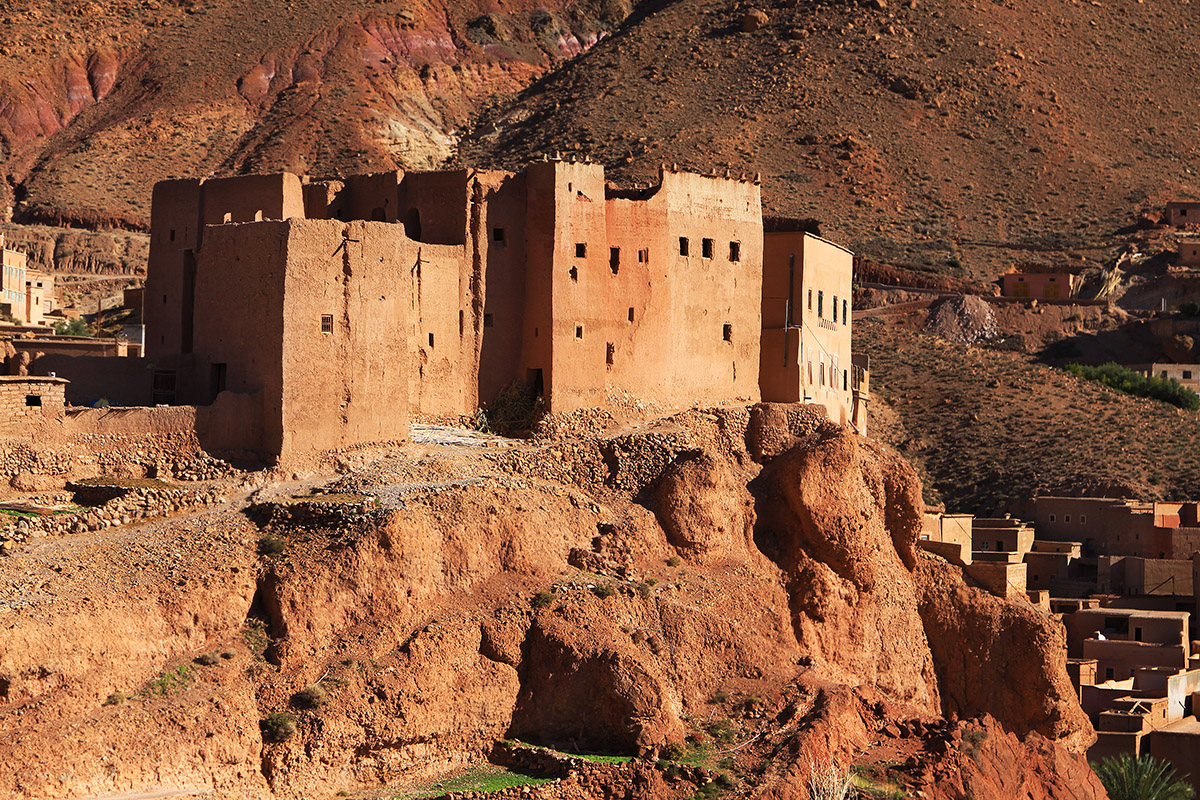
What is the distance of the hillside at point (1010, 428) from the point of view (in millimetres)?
59312

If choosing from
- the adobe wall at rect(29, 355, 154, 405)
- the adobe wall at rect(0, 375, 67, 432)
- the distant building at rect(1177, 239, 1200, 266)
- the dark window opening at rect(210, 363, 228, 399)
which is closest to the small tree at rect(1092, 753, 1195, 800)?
the dark window opening at rect(210, 363, 228, 399)

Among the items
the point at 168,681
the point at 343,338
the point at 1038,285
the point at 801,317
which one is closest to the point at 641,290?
the point at 801,317

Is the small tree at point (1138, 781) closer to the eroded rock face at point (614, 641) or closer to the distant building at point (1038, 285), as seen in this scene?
the eroded rock face at point (614, 641)

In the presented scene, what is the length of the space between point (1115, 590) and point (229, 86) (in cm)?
4788

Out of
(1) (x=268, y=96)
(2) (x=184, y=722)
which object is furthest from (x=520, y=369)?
(1) (x=268, y=96)

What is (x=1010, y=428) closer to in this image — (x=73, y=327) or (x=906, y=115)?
(x=906, y=115)

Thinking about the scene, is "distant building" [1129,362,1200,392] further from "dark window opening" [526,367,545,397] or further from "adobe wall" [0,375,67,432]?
"adobe wall" [0,375,67,432]

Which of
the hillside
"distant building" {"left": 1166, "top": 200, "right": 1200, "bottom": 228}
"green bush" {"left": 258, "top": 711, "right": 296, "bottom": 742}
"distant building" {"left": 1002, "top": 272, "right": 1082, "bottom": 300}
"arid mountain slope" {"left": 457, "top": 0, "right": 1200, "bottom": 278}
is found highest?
"arid mountain slope" {"left": 457, "top": 0, "right": 1200, "bottom": 278}

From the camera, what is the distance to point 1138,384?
6794cm

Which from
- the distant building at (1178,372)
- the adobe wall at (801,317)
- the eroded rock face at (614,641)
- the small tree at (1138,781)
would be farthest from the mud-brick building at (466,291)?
the distant building at (1178,372)

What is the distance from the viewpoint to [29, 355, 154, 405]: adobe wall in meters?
38.6

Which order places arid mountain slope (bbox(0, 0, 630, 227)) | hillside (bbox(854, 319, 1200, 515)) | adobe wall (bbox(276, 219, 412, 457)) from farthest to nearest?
arid mountain slope (bbox(0, 0, 630, 227)), hillside (bbox(854, 319, 1200, 515)), adobe wall (bbox(276, 219, 412, 457))

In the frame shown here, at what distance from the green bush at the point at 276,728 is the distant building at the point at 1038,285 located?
4841cm

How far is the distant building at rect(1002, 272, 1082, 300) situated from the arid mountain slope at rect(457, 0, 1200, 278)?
99cm
